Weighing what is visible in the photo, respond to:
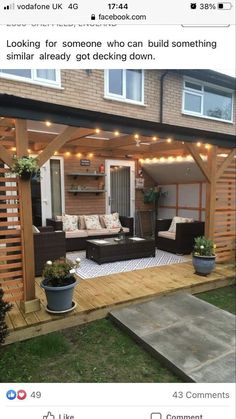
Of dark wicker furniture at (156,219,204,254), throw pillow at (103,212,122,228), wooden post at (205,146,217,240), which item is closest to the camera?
wooden post at (205,146,217,240)

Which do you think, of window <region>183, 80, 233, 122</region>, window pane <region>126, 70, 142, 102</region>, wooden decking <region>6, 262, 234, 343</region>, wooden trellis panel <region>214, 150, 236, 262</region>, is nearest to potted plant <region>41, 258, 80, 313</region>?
wooden decking <region>6, 262, 234, 343</region>

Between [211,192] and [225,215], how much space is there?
70 cm

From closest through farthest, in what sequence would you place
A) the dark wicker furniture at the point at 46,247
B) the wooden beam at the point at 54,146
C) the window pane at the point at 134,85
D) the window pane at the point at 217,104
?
the wooden beam at the point at 54,146, the dark wicker furniture at the point at 46,247, the window pane at the point at 134,85, the window pane at the point at 217,104

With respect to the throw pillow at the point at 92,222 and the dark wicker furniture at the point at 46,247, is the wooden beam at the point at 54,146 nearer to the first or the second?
the dark wicker furniture at the point at 46,247

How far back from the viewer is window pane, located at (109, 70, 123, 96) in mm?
5773

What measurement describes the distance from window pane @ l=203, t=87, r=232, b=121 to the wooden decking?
4.77m

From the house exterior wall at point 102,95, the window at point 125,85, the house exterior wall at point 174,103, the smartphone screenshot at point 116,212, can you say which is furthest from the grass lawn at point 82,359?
the house exterior wall at point 174,103

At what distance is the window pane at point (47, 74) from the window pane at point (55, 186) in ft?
5.79

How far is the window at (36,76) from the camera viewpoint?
457 centimetres
